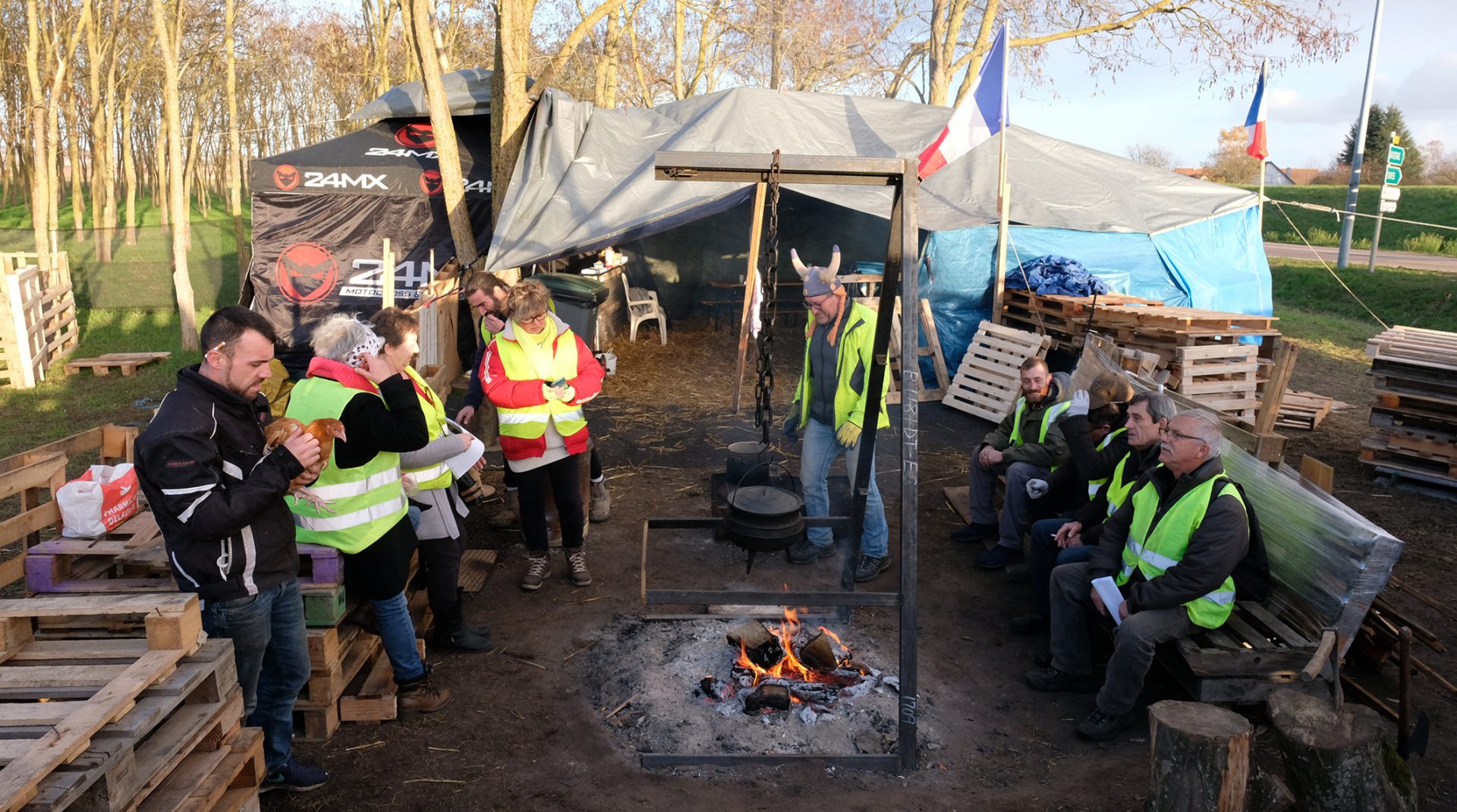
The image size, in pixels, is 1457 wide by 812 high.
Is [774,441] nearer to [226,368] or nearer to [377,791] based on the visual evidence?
[377,791]

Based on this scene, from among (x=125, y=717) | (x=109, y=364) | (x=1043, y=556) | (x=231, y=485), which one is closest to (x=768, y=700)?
(x=1043, y=556)

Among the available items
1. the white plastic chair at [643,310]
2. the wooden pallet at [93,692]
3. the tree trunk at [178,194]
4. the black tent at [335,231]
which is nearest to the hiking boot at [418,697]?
the wooden pallet at [93,692]

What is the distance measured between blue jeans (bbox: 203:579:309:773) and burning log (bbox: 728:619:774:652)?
216cm

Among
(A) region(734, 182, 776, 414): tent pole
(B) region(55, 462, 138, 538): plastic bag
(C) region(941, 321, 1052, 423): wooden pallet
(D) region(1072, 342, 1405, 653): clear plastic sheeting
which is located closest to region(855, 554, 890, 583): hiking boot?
(D) region(1072, 342, 1405, 653): clear plastic sheeting

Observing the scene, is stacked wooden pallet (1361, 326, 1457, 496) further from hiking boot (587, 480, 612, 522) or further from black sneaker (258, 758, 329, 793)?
black sneaker (258, 758, 329, 793)

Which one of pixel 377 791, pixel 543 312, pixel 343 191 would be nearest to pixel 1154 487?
pixel 543 312

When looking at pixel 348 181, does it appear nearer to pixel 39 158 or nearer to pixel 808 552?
pixel 39 158

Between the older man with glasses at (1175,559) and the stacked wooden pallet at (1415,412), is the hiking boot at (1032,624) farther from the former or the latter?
the stacked wooden pallet at (1415,412)

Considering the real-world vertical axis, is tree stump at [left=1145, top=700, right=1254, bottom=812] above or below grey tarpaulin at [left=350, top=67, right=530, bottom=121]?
below

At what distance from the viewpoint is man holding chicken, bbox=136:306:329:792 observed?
3.08m

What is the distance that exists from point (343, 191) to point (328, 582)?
396 inches

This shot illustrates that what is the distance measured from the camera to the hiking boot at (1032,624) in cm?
541

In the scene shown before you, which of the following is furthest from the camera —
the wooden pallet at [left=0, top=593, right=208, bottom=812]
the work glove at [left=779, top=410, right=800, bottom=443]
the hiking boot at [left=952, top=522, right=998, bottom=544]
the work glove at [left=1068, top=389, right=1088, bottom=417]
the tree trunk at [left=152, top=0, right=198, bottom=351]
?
the tree trunk at [left=152, top=0, right=198, bottom=351]

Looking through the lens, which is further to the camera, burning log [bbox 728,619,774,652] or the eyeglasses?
burning log [bbox 728,619,774,652]
